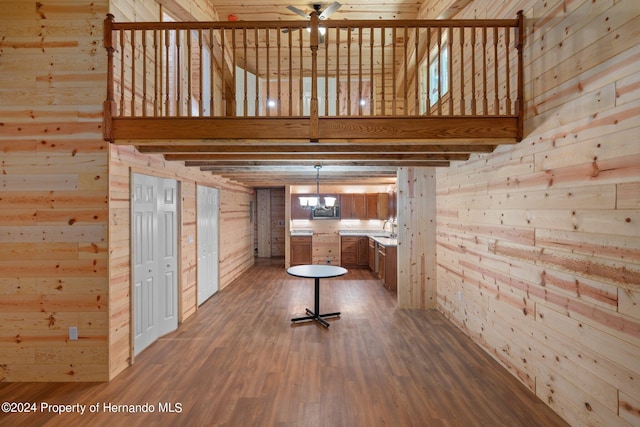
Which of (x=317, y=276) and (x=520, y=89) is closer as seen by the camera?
(x=520, y=89)

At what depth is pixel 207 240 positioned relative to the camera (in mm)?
5293

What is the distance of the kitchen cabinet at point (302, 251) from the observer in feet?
26.7

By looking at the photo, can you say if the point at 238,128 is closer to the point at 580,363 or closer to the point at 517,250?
the point at 517,250

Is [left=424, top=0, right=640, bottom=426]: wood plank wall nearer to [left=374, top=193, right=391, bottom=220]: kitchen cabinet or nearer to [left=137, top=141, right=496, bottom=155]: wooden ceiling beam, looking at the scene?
[left=137, top=141, right=496, bottom=155]: wooden ceiling beam

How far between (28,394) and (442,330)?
4.39 meters

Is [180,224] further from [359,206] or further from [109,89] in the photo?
[359,206]

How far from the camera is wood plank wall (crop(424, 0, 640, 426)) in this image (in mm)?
1814

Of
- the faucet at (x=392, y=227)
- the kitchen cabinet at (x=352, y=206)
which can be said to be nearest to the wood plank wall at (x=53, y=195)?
the faucet at (x=392, y=227)

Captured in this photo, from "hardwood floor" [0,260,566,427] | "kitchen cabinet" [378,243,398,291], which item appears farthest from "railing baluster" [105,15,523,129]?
"kitchen cabinet" [378,243,398,291]

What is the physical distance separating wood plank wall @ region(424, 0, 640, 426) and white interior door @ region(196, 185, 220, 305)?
4.14m

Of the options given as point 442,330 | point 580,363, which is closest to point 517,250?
point 580,363

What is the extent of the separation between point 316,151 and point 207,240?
2926mm

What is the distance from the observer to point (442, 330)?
3.98 m

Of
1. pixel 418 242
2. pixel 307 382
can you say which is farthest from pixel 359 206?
pixel 307 382
